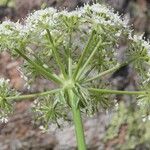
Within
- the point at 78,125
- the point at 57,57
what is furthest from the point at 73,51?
the point at 78,125

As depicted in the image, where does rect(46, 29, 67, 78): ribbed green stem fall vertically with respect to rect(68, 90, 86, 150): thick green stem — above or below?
above

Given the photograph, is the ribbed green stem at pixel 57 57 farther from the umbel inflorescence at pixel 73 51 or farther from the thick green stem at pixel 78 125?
the thick green stem at pixel 78 125

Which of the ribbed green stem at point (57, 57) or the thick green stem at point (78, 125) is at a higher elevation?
the ribbed green stem at point (57, 57)

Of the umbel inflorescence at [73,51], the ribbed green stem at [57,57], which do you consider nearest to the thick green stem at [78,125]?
the umbel inflorescence at [73,51]

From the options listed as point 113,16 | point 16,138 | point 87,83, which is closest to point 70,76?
point 87,83

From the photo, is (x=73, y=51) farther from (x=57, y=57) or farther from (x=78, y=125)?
(x=78, y=125)

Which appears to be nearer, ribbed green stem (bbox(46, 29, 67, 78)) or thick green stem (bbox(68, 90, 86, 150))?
thick green stem (bbox(68, 90, 86, 150))

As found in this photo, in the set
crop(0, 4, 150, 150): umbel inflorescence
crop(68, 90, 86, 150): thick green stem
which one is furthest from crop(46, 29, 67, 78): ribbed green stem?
crop(68, 90, 86, 150): thick green stem

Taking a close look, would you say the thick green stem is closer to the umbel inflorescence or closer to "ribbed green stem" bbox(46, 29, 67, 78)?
the umbel inflorescence

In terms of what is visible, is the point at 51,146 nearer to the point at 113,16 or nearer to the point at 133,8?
the point at 133,8
